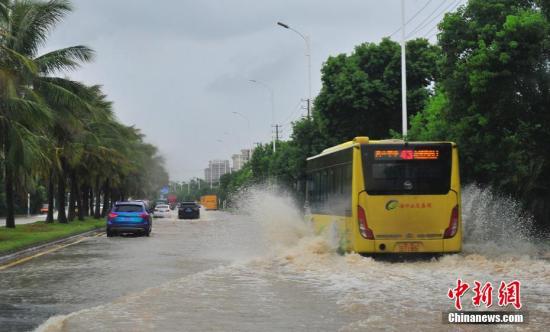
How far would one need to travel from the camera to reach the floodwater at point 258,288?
909cm

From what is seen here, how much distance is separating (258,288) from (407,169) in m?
5.11

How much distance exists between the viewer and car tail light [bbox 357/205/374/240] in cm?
1537

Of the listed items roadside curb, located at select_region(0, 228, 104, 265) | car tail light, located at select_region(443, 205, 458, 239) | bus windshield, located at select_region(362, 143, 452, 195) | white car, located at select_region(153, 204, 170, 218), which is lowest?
roadside curb, located at select_region(0, 228, 104, 265)

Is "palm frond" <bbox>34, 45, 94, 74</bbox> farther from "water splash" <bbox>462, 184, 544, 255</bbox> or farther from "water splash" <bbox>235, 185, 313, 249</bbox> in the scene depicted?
"water splash" <bbox>462, 184, 544, 255</bbox>

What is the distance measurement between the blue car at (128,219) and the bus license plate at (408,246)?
19013 millimetres

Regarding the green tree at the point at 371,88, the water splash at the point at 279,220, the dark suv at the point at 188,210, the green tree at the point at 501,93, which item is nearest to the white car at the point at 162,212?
the dark suv at the point at 188,210

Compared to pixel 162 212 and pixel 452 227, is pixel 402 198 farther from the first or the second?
pixel 162 212

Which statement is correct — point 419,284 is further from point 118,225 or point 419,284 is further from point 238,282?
point 118,225

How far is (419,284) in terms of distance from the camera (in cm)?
1251

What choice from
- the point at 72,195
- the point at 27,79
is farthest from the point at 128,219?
the point at 72,195

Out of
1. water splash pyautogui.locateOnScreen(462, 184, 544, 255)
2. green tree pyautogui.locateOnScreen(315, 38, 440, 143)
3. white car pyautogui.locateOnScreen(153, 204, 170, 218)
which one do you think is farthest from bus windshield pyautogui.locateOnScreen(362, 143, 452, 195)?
white car pyautogui.locateOnScreen(153, 204, 170, 218)

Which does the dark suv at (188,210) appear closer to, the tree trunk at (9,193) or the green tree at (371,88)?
the tree trunk at (9,193)

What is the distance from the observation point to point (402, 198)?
51.1 ft

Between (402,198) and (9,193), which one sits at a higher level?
(9,193)
